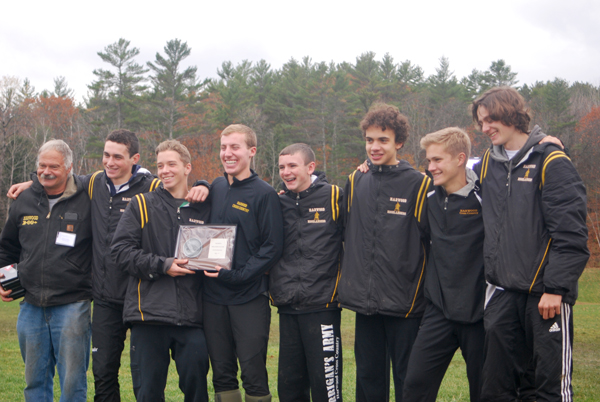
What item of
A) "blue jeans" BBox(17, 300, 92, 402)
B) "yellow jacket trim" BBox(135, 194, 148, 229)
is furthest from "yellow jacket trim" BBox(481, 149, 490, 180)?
"blue jeans" BBox(17, 300, 92, 402)

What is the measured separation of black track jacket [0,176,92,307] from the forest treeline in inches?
1561

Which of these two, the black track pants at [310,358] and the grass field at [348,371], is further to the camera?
the grass field at [348,371]

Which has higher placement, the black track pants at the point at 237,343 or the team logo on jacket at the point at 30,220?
the team logo on jacket at the point at 30,220

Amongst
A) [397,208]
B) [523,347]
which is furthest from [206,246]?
[523,347]

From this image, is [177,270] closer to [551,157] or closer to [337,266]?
[337,266]

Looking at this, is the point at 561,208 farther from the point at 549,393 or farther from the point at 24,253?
the point at 24,253

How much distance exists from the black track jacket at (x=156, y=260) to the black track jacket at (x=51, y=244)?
70 centimetres

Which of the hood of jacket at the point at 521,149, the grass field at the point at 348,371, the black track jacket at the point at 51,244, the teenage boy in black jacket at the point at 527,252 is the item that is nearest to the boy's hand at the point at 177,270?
the black track jacket at the point at 51,244

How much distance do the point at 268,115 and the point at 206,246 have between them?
48.6 m

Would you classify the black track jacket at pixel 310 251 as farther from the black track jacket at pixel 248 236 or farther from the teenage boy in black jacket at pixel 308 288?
the black track jacket at pixel 248 236

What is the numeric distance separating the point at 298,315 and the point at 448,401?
10.7 ft

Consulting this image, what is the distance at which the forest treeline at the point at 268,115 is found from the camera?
44.6 m

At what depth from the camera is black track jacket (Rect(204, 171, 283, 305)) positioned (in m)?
4.68

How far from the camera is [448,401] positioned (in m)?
6.85
